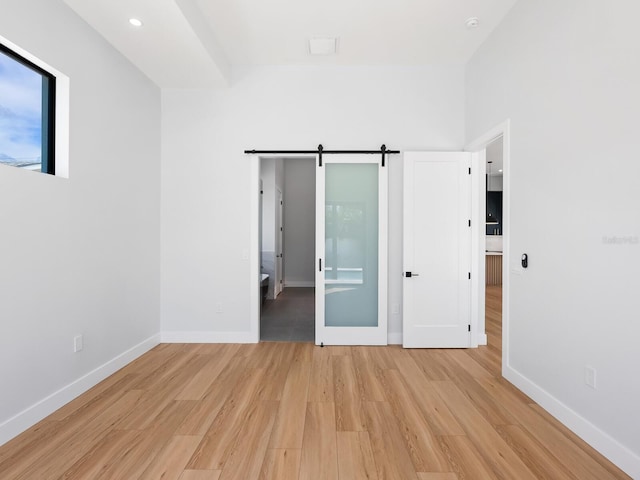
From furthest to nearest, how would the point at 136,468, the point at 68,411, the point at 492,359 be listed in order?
the point at 492,359
the point at 68,411
the point at 136,468

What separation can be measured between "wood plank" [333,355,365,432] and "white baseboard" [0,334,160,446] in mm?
2034

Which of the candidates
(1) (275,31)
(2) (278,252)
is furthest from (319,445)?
(2) (278,252)

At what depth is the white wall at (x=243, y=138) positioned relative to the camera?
139 inches

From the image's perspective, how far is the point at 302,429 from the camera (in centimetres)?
196

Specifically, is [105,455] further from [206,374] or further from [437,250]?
[437,250]

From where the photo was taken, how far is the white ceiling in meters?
2.45

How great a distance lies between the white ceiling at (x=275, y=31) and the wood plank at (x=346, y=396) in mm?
3228

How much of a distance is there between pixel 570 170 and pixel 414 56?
220cm

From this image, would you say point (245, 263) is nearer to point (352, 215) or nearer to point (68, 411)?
point (352, 215)

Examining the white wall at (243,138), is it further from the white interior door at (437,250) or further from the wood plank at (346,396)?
the wood plank at (346,396)

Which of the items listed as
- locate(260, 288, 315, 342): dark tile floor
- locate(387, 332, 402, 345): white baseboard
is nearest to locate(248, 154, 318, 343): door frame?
locate(260, 288, 315, 342): dark tile floor

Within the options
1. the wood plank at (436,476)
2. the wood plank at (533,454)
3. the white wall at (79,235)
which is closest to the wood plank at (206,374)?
the white wall at (79,235)

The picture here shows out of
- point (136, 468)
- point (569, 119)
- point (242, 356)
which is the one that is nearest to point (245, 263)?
point (242, 356)

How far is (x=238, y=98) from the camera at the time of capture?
3.55m
